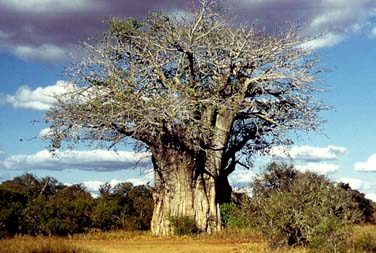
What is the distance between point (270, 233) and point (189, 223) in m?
6.79

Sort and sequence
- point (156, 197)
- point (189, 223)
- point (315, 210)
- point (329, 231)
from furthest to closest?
point (156, 197) → point (189, 223) → point (315, 210) → point (329, 231)

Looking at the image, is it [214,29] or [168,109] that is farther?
[214,29]

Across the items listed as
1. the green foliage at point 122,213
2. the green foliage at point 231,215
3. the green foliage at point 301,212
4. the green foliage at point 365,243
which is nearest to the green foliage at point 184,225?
the green foliage at point 231,215

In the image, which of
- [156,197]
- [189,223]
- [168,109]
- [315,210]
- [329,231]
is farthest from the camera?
[156,197]

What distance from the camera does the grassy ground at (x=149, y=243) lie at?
46.1ft

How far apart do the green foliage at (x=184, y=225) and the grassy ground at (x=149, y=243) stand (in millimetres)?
495

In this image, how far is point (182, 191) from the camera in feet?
74.5

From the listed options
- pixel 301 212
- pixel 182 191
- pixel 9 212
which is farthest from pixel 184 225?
pixel 301 212

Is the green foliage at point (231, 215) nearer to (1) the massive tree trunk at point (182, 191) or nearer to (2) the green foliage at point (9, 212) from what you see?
(1) the massive tree trunk at point (182, 191)

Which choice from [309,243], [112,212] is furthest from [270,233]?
[112,212]

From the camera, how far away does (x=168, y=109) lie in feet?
67.9

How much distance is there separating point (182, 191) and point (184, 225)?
1357mm

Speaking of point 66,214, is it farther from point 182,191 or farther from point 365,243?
point 365,243

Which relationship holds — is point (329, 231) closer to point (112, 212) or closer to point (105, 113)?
point (105, 113)
